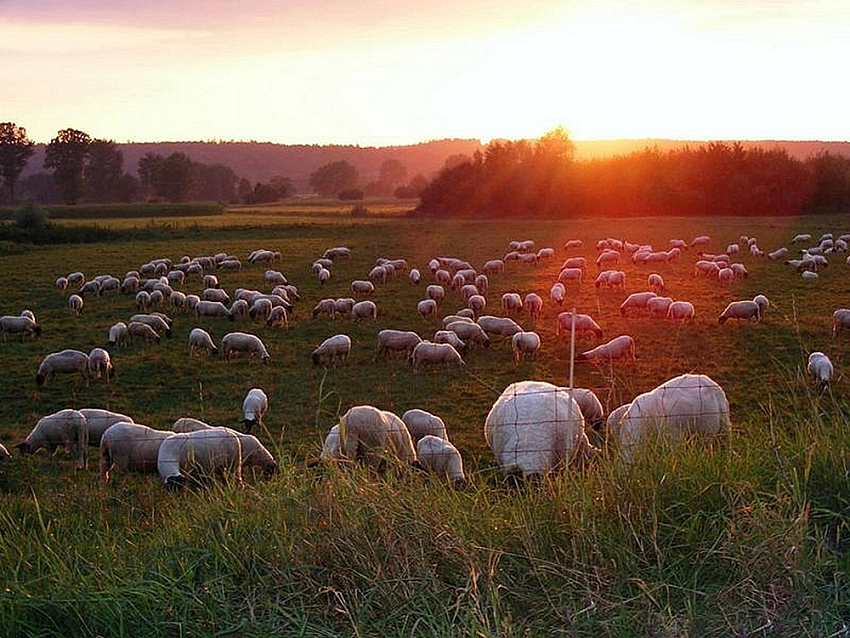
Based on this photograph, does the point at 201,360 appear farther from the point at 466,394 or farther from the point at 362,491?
the point at 362,491

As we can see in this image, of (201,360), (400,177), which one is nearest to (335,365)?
(201,360)

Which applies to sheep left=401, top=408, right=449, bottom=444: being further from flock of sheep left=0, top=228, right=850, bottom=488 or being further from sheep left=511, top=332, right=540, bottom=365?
sheep left=511, top=332, right=540, bottom=365

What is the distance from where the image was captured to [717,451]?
4863mm

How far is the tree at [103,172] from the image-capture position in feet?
336

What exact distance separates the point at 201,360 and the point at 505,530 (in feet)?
46.8

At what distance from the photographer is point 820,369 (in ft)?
43.0

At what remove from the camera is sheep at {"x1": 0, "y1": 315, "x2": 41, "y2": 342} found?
19.6 metres

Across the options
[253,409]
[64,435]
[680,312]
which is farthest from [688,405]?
Result: [680,312]

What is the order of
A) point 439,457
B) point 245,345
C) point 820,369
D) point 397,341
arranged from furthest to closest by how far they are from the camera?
point 245,345 → point 397,341 → point 820,369 → point 439,457

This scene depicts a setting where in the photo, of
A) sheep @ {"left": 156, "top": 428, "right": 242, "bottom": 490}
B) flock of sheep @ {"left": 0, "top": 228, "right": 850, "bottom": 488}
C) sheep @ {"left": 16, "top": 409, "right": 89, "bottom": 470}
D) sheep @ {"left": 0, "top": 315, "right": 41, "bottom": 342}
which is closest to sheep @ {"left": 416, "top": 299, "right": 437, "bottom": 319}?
flock of sheep @ {"left": 0, "top": 228, "right": 850, "bottom": 488}

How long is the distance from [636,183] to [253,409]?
2208 inches

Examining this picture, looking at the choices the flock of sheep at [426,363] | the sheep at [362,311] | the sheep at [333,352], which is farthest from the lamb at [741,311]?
the sheep at [333,352]

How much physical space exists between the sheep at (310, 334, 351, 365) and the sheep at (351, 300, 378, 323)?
4.28m

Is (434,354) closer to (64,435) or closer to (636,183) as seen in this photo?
(64,435)
